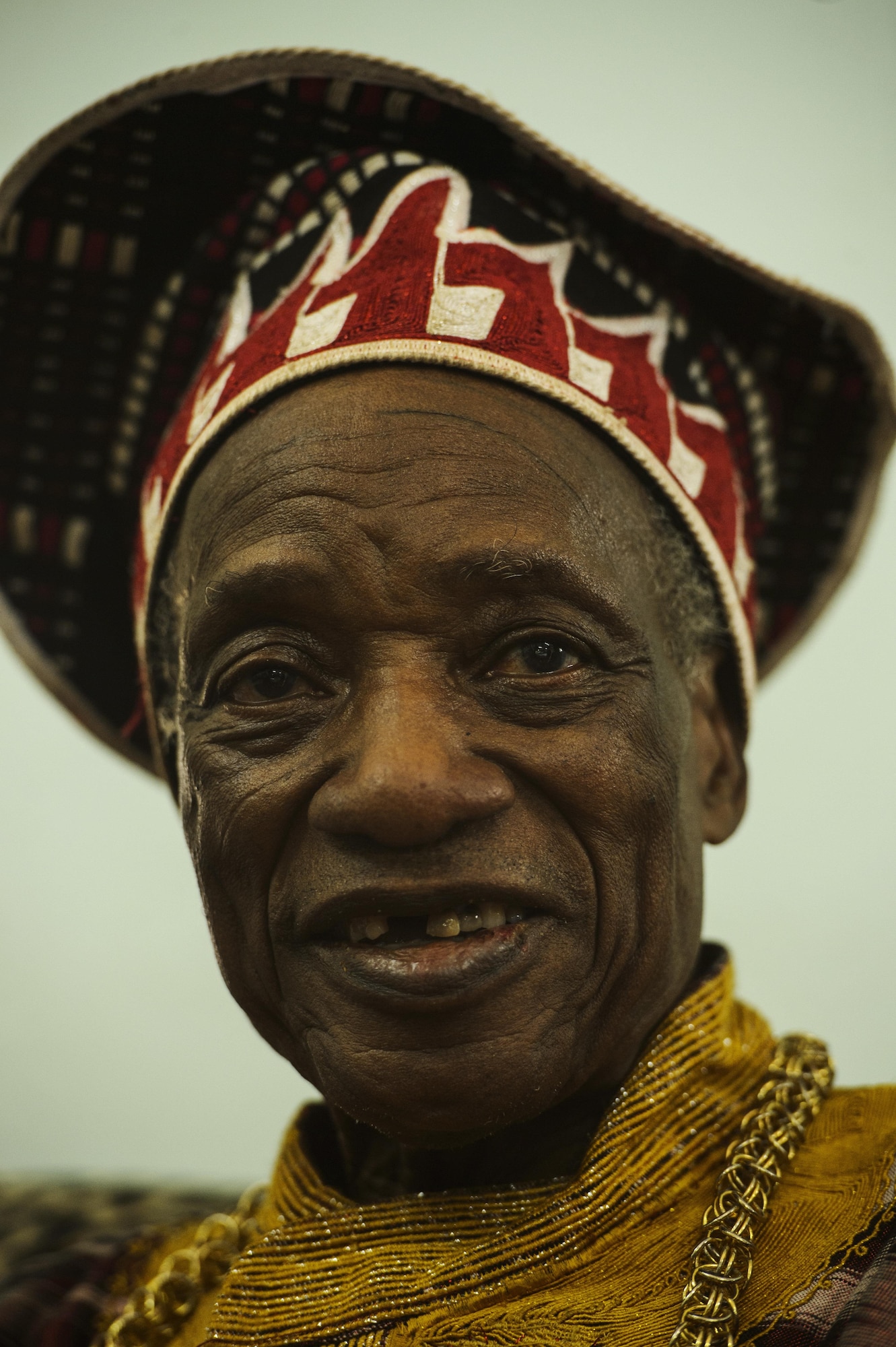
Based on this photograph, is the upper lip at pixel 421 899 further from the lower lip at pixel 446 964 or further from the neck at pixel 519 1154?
the neck at pixel 519 1154

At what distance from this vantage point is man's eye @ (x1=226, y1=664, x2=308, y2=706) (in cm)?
204

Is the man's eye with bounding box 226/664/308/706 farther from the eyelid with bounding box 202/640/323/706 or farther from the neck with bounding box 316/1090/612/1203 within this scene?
the neck with bounding box 316/1090/612/1203

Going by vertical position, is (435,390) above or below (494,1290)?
above

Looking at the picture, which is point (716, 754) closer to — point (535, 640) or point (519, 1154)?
point (535, 640)

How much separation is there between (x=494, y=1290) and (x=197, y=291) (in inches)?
78.9

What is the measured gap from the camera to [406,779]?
1762mm

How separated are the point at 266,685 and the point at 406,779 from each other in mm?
412

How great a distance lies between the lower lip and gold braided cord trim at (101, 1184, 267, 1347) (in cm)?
73

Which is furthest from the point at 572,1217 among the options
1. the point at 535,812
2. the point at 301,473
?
the point at 301,473

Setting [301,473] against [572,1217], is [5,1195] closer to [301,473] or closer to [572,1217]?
[572,1217]

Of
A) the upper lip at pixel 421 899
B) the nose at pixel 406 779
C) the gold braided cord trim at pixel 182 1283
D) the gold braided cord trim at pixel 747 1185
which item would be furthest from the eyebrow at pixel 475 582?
the gold braided cord trim at pixel 182 1283

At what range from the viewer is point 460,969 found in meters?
1.80

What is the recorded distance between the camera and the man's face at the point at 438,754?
5.96ft

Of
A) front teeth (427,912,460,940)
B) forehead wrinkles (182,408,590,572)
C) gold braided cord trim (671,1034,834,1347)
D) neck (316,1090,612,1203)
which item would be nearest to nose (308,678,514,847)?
front teeth (427,912,460,940)
